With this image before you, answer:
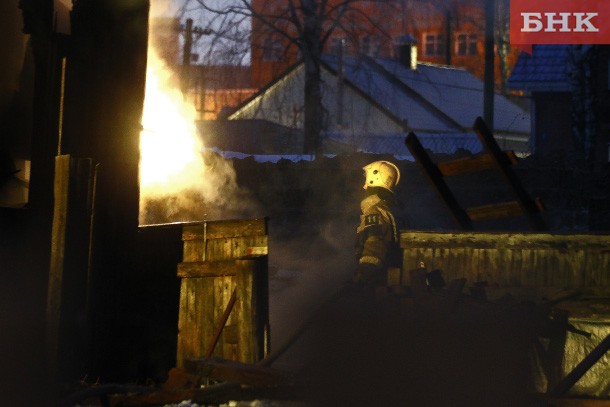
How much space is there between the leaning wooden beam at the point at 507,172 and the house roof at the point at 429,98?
30717mm

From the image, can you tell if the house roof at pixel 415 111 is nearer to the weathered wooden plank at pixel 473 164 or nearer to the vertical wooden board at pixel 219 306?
the weathered wooden plank at pixel 473 164

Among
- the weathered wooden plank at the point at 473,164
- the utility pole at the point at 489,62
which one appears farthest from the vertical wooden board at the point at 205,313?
the utility pole at the point at 489,62

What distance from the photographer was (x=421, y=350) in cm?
973

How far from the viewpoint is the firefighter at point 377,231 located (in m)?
12.2

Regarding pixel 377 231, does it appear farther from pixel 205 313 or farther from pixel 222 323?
pixel 222 323

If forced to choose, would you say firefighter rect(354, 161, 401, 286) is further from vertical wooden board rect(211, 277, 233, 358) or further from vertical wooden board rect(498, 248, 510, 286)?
vertical wooden board rect(211, 277, 233, 358)

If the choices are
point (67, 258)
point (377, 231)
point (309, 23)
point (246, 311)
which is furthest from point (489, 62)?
point (67, 258)

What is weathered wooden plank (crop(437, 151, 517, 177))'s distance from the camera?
12438 millimetres

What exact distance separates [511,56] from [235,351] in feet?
202

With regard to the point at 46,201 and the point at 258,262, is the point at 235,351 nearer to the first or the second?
the point at 258,262

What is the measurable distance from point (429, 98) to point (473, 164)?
36785 millimetres

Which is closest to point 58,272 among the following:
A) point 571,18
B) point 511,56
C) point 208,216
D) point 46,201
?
point 46,201

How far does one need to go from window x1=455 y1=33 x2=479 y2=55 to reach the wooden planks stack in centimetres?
6131

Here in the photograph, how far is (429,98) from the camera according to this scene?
1922 inches
